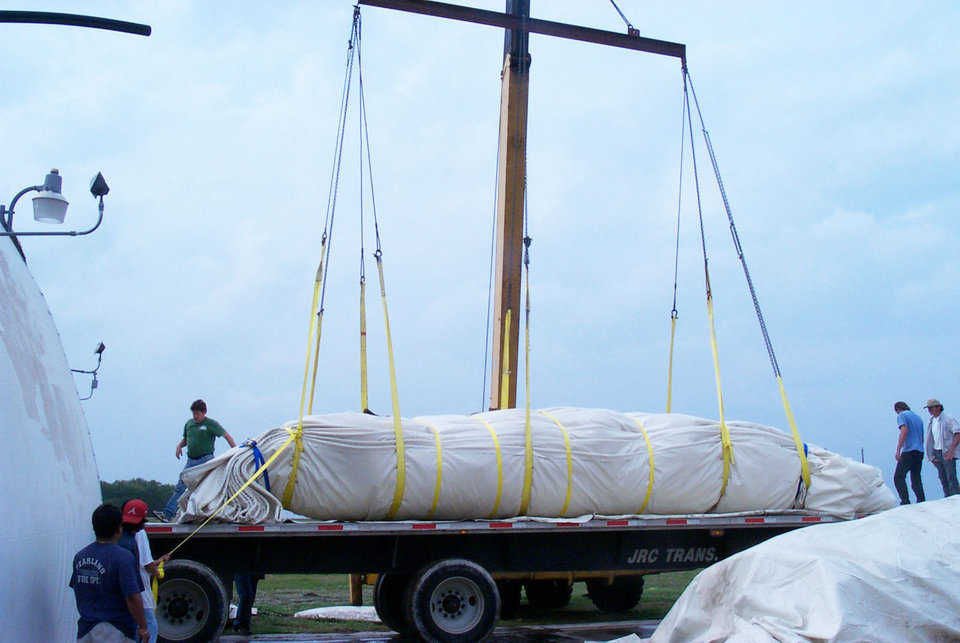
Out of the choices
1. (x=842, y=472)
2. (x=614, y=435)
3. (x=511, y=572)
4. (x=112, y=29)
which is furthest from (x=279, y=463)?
(x=842, y=472)

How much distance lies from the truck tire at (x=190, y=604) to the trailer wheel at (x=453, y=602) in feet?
5.35

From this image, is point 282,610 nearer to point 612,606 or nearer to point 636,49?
point 612,606

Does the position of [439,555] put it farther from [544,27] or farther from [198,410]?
[544,27]

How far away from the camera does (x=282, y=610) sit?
11141 millimetres

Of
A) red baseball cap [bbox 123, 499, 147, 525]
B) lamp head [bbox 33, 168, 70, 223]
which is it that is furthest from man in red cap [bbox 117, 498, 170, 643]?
lamp head [bbox 33, 168, 70, 223]

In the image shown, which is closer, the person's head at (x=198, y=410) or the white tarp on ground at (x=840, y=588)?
the white tarp on ground at (x=840, y=588)

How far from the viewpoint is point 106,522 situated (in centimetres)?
490

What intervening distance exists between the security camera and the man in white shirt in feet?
32.1

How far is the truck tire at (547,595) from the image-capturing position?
1147 cm

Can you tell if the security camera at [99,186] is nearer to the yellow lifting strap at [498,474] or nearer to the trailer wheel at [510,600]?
the yellow lifting strap at [498,474]

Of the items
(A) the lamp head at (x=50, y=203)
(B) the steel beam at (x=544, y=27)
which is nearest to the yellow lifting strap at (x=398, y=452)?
(A) the lamp head at (x=50, y=203)

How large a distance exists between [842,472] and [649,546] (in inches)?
85.0

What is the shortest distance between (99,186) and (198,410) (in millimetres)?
3095

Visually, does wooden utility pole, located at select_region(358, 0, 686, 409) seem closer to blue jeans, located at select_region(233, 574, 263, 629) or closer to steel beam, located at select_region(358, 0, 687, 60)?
steel beam, located at select_region(358, 0, 687, 60)
